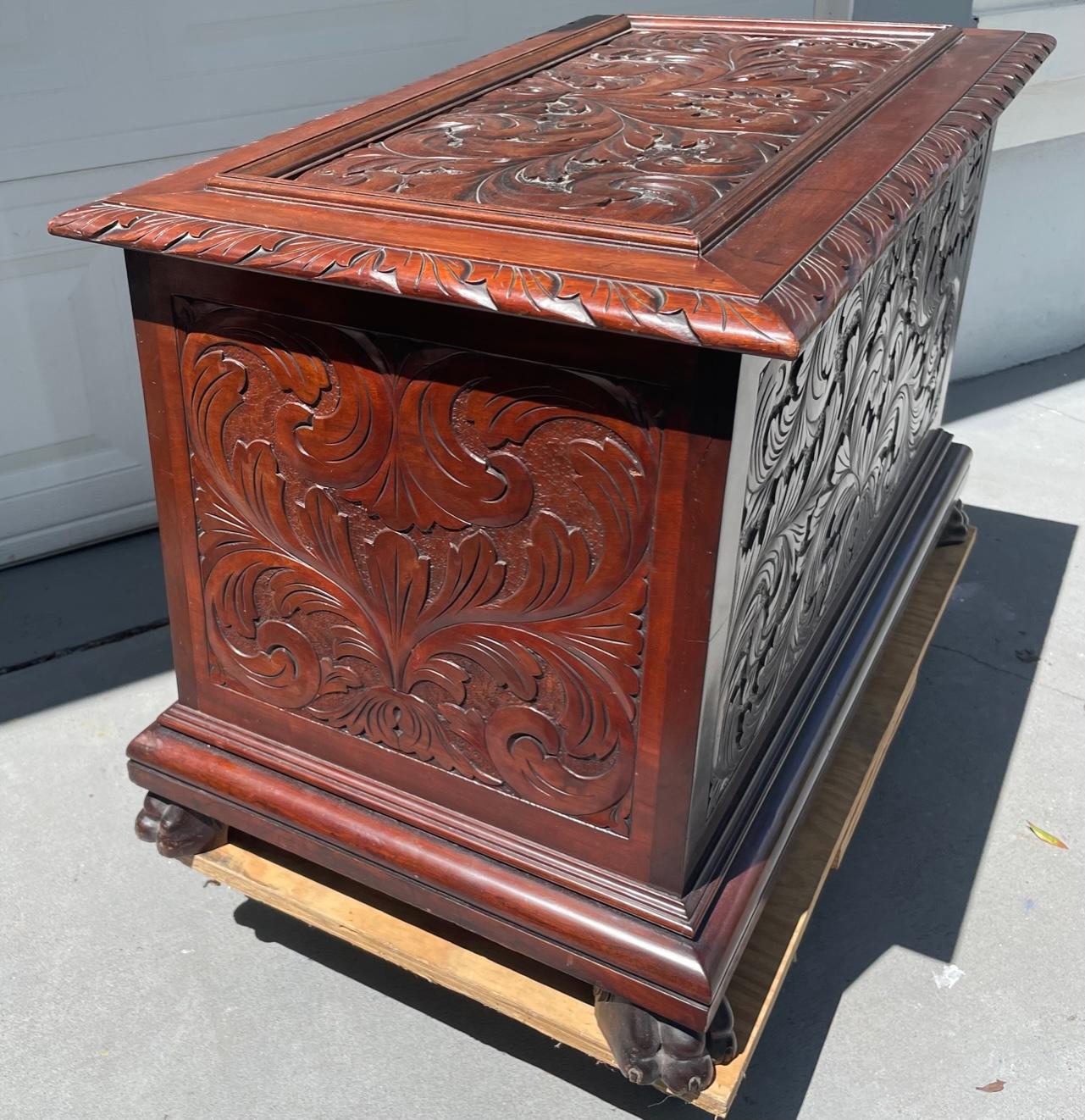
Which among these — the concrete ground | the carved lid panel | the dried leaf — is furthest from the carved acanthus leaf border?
the dried leaf

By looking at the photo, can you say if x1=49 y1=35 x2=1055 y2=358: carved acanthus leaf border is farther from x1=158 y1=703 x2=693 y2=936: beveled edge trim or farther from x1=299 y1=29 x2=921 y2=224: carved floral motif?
x1=158 y1=703 x2=693 y2=936: beveled edge trim

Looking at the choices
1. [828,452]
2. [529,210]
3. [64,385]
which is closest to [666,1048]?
[828,452]

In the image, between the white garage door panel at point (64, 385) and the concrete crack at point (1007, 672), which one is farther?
the white garage door panel at point (64, 385)

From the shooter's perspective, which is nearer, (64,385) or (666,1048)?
(666,1048)

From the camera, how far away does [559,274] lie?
1.00 m

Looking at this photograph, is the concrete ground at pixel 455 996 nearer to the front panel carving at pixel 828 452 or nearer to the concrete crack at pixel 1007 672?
the concrete crack at pixel 1007 672

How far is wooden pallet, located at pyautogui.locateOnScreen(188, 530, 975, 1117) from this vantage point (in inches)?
51.6

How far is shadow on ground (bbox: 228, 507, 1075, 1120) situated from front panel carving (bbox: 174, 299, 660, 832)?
39 cm

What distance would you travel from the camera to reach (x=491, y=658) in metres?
1.25

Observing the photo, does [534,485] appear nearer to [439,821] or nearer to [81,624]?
[439,821]

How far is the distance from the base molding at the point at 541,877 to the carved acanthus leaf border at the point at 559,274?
0.62 metres

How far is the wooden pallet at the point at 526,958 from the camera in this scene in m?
1.31

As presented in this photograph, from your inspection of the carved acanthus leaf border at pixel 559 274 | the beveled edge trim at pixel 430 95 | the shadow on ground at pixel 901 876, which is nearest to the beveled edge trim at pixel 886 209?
the carved acanthus leaf border at pixel 559 274

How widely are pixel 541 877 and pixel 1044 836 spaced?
0.96 m
